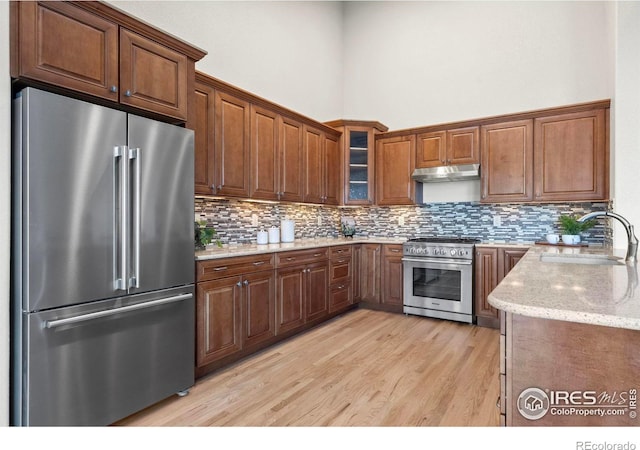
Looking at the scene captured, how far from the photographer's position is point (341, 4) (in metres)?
5.79

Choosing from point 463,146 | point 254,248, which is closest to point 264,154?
point 254,248

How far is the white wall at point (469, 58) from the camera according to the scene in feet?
13.5

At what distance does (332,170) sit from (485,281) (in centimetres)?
231

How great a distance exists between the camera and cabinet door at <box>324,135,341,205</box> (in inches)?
184

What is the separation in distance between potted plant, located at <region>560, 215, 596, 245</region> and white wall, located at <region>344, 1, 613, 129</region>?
138cm

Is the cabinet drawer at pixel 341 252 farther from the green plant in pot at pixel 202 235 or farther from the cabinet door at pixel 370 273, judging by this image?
the green plant in pot at pixel 202 235

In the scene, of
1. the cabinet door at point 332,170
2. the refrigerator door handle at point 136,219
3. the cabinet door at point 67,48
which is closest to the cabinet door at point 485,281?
the cabinet door at point 332,170

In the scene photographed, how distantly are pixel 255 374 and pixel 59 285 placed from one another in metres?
1.51

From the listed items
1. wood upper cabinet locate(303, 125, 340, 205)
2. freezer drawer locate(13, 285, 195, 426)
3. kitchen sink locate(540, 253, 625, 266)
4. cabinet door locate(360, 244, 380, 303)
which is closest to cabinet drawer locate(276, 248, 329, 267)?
wood upper cabinet locate(303, 125, 340, 205)

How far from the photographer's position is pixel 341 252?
436 cm

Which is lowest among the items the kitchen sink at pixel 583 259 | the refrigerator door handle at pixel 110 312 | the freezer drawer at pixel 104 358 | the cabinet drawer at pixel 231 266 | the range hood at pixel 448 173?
the freezer drawer at pixel 104 358

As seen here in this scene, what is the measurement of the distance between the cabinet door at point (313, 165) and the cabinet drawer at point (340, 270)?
31.6 inches
